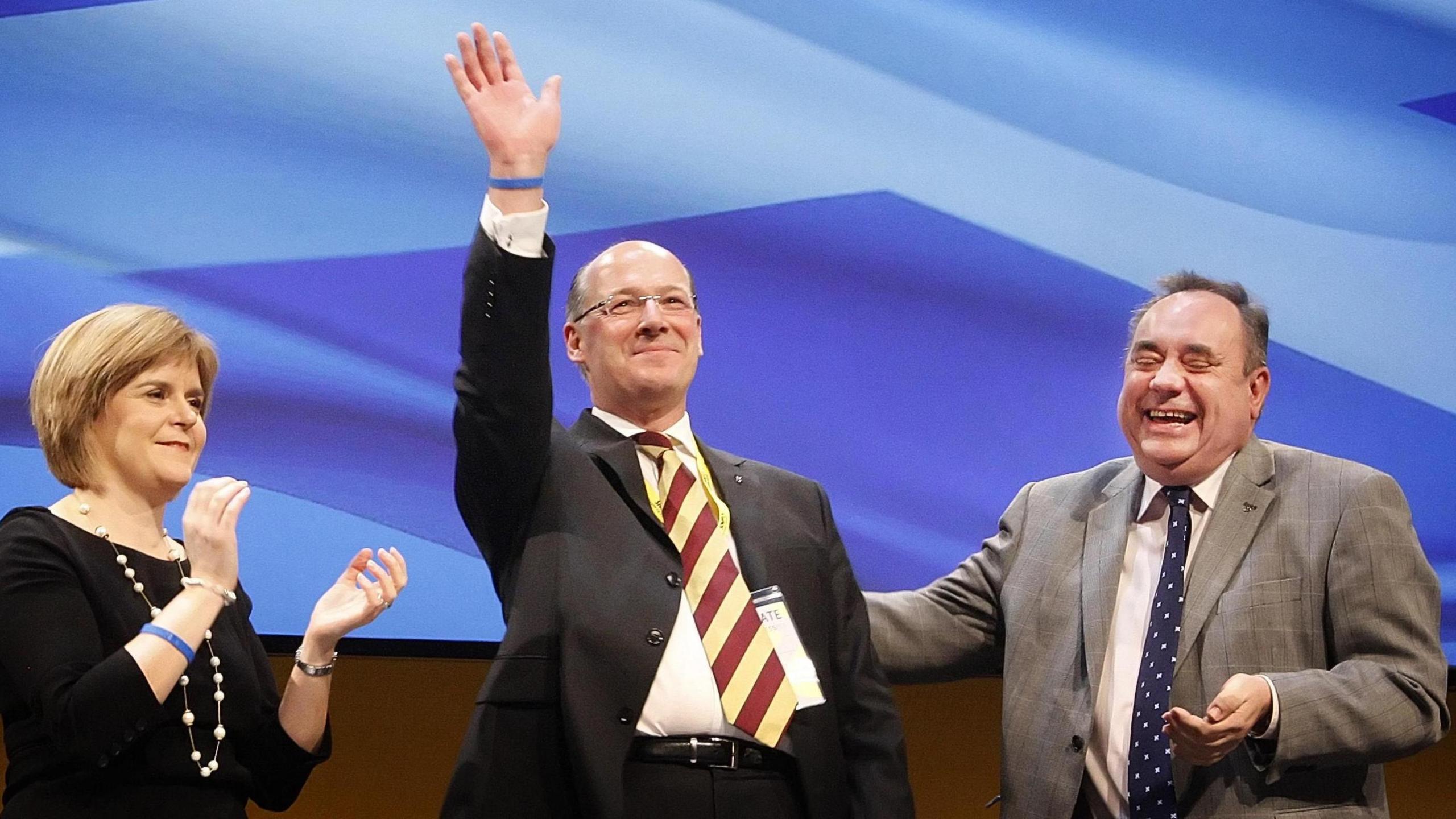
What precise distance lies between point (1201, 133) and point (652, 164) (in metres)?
1.41

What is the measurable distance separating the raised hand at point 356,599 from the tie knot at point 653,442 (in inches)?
18.4

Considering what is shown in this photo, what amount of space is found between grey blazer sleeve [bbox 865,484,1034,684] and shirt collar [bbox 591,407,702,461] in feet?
2.07

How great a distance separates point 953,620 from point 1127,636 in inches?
16.2

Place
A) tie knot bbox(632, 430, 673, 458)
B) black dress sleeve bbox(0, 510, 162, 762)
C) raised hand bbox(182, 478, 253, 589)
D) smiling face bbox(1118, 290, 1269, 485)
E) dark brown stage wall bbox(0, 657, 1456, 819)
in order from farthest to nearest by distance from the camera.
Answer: dark brown stage wall bbox(0, 657, 1456, 819) → smiling face bbox(1118, 290, 1269, 485) → tie knot bbox(632, 430, 673, 458) → raised hand bbox(182, 478, 253, 589) → black dress sleeve bbox(0, 510, 162, 762)

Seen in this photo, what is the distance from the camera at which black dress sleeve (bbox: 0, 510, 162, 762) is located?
2010mm

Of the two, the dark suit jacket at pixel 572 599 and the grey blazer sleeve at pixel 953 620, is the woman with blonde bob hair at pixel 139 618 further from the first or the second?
the grey blazer sleeve at pixel 953 620

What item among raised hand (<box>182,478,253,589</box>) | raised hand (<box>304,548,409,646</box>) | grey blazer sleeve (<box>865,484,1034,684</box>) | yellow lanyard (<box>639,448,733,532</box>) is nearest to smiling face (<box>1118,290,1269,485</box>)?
grey blazer sleeve (<box>865,484,1034,684</box>)

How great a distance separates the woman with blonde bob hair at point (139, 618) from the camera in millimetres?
2062

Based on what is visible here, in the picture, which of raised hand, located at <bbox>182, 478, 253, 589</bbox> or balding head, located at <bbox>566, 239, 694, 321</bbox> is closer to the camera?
raised hand, located at <bbox>182, 478, 253, 589</bbox>

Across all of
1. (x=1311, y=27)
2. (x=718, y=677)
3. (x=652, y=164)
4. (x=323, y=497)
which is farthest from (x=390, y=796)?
(x=1311, y=27)

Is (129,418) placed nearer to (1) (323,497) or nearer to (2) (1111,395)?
(1) (323,497)

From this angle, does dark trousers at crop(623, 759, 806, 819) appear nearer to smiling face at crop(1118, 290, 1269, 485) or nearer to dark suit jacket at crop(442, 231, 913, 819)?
dark suit jacket at crop(442, 231, 913, 819)

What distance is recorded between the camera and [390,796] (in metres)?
3.40

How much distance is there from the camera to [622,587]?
2350 millimetres
